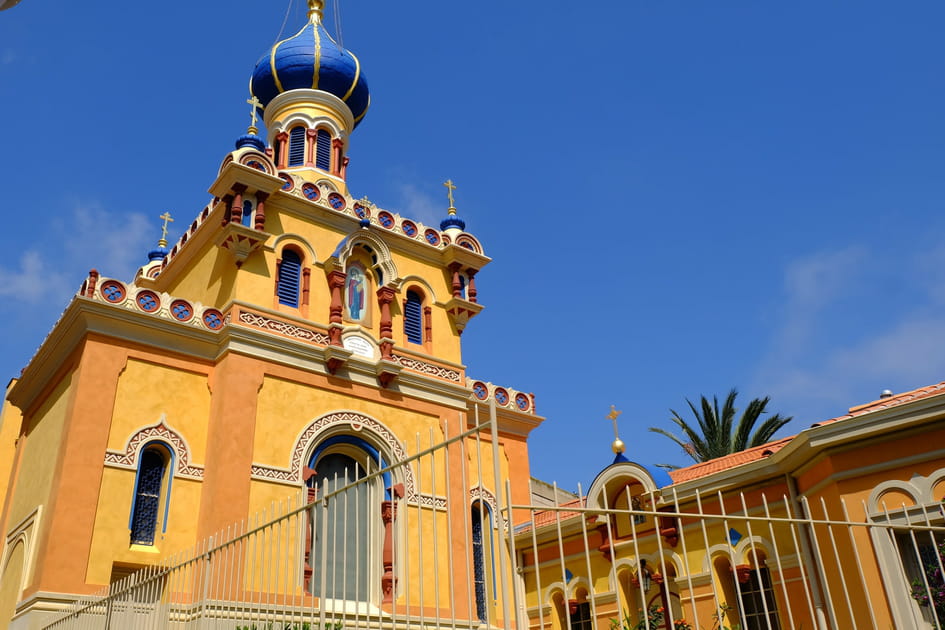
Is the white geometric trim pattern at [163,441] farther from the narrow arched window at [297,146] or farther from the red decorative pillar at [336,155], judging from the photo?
the red decorative pillar at [336,155]

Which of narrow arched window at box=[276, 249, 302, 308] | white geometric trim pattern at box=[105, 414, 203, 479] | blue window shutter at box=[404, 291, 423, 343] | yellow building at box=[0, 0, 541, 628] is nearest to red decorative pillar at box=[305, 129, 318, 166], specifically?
yellow building at box=[0, 0, 541, 628]

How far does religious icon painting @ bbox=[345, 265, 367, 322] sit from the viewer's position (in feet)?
53.9

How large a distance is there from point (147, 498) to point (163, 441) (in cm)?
94

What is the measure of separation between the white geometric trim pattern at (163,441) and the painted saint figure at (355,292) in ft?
14.0

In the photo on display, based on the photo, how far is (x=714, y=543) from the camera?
44.2 ft

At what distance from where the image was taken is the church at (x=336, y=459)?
10758mm

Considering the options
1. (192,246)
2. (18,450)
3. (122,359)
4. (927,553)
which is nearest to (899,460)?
(927,553)

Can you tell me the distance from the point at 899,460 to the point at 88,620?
1020 centimetres

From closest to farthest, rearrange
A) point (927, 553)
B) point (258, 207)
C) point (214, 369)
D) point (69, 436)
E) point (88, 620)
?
point (88, 620) < point (927, 553) < point (69, 436) < point (214, 369) < point (258, 207)

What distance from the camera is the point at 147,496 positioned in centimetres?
1292

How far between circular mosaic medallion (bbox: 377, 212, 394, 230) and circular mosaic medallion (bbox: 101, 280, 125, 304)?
5.86m

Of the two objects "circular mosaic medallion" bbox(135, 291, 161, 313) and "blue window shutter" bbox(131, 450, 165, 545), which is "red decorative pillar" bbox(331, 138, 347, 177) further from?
"blue window shutter" bbox(131, 450, 165, 545)

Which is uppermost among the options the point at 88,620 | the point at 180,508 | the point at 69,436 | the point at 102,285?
the point at 102,285

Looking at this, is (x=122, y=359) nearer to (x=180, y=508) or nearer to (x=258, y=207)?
(x=180, y=508)
